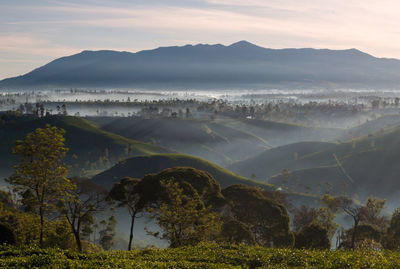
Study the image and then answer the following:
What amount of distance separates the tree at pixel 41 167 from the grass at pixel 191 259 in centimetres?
1623

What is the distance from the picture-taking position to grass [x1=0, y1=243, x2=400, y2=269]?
86.5 feet

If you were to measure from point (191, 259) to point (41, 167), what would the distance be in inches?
956

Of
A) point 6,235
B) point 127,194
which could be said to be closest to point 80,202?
point 127,194

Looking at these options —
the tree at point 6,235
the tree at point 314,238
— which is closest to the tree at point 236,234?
the tree at point 314,238

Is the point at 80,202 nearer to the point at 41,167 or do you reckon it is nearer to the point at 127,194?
the point at 127,194

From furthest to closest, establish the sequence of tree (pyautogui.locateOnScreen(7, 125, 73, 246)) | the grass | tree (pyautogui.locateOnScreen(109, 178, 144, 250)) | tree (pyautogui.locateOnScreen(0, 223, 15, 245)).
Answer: tree (pyautogui.locateOnScreen(109, 178, 144, 250)), tree (pyautogui.locateOnScreen(7, 125, 73, 246)), tree (pyautogui.locateOnScreen(0, 223, 15, 245)), the grass

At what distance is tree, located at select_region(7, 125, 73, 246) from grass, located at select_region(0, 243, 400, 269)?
53.3 ft

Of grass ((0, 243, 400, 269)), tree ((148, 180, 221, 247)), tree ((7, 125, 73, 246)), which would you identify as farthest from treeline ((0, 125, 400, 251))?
grass ((0, 243, 400, 269))

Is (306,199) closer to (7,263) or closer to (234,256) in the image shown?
(234,256)

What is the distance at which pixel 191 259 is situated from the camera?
3159 cm

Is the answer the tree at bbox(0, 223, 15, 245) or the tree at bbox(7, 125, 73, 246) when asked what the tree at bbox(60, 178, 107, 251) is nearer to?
the tree at bbox(7, 125, 73, 246)

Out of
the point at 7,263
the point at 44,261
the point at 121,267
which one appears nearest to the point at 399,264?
the point at 121,267

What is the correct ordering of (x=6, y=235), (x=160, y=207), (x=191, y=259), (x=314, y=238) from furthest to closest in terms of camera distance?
(x=314, y=238) < (x=160, y=207) < (x=6, y=235) < (x=191, y=259)

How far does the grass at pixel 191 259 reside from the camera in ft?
86.5
